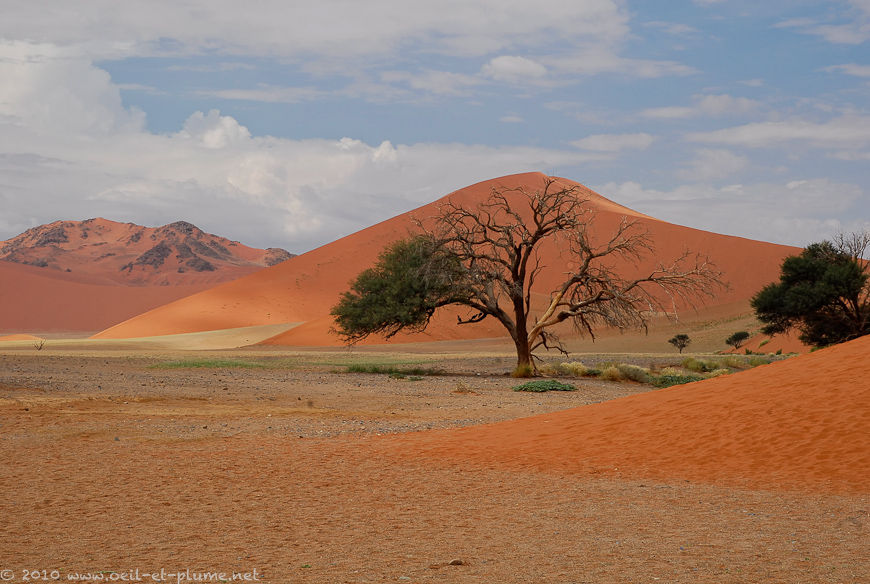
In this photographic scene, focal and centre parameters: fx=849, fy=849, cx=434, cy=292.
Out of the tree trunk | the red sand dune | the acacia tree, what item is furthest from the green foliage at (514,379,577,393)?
the red sand dune

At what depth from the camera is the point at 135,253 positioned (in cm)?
17038

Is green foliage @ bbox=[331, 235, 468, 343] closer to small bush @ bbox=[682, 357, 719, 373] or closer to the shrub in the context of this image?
the shrub

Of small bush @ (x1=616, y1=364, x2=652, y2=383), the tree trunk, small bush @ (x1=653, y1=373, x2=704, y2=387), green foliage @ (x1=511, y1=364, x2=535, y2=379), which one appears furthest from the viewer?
the tree trunk

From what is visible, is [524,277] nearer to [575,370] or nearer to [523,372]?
[523,372]

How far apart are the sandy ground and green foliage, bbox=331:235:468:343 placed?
1445 centimetres

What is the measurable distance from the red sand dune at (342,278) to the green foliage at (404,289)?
37.0m

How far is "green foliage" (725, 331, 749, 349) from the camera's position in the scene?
56.0 metres

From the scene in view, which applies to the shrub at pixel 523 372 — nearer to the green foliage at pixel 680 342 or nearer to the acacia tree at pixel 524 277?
the acacia tree at pixel 524 277

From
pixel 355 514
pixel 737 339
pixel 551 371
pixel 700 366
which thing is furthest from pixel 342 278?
pixel 355 514

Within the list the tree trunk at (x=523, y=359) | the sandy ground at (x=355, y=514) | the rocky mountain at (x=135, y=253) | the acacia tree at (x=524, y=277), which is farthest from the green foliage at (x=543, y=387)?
the rocky mountain at (x=135, y=253)

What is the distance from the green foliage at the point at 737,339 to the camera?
5597cm

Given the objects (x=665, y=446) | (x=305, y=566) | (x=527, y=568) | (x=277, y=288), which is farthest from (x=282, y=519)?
(x=277, y=288)

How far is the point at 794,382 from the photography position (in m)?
14.8

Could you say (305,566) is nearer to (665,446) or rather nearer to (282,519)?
(282,519)
